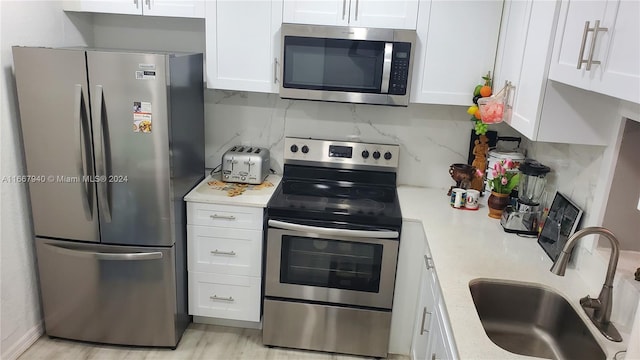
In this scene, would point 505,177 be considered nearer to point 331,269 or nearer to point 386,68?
point 386,68

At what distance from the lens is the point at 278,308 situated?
2.61 meters

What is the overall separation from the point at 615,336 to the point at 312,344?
1.55 meters

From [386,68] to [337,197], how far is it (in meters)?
0.76

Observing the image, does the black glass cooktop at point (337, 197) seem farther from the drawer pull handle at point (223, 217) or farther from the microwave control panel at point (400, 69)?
the microwave control panel at point (400, 69)

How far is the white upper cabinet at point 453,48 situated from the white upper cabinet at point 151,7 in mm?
1179

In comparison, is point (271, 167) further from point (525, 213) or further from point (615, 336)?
point (615, 336)

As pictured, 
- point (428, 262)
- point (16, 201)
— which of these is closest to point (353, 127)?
point (428, 262)

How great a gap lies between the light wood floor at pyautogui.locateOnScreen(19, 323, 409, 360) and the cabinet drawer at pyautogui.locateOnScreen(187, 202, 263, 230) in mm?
717

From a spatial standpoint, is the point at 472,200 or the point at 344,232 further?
the point at 472,200

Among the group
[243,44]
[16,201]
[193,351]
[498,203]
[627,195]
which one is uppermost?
[243,44]

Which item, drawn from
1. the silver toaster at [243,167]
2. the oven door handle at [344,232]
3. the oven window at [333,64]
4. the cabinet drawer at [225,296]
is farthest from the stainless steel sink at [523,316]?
the silver toaster at [243,167]

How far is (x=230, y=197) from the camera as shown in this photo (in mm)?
2584

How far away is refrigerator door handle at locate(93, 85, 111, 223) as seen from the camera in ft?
7.39

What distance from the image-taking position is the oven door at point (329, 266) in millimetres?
2455
